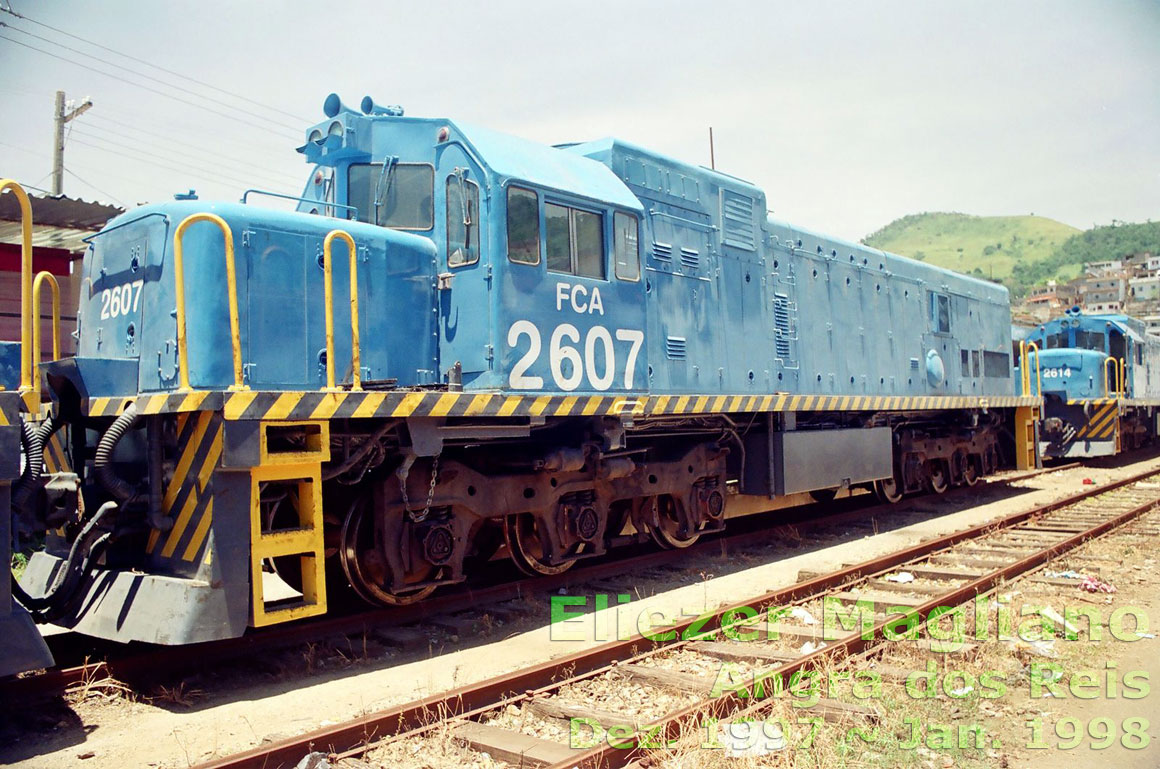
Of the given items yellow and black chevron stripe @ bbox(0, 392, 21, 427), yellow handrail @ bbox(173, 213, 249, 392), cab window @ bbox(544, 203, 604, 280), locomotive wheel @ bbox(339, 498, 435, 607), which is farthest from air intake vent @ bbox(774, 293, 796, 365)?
yellow and black chevron stripe @ bbox(0, 392, 21, 427)

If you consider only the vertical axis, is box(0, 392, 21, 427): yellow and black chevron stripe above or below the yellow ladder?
above

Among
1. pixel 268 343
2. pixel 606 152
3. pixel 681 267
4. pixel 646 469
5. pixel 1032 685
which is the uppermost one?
pixel 606 152

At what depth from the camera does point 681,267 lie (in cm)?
884

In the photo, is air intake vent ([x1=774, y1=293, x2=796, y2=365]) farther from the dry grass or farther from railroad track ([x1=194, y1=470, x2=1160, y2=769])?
the dry grass

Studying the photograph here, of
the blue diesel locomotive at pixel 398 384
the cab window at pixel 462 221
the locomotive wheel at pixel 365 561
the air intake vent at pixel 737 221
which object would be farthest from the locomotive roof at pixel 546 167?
the locomotive wheel at pixel 365 561

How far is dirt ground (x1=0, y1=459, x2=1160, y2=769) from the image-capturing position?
4254 mm

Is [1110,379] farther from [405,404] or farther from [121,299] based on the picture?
[121,299]

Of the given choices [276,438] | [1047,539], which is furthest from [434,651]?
[1047,539]

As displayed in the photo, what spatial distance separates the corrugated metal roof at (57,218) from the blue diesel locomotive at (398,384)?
5.07 metres

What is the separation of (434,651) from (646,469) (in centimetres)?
312

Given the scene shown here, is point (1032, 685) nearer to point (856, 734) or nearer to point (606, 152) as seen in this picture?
point (856, 734)

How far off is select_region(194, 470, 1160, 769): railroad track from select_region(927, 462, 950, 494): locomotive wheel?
4.95m

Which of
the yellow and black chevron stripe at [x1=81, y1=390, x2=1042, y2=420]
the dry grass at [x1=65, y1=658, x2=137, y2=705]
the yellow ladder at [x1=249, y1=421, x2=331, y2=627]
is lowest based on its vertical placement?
the dry grass at [x1=65, y1=658, x2=137, y2=705]

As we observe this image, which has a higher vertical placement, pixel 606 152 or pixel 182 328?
pixel 606 152
